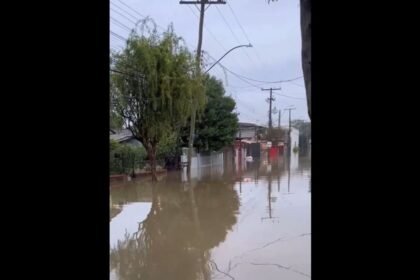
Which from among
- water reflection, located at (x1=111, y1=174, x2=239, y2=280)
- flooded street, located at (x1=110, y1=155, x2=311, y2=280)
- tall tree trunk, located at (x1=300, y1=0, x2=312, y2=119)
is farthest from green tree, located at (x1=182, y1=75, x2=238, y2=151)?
tall tree trunk, located at (x1=300, y1=0, x2=312, y2=119)

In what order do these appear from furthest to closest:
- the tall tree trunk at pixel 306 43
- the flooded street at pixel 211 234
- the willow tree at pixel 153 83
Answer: the willow tree at pixel 153 83 → the flooded street at pixel 211 234 → the tall tree trunk at pixel 306 43

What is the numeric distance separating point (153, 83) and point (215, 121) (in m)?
6.04

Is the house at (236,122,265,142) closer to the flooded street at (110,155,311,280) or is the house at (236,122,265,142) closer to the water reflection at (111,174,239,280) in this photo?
the flooded street at (110,155,311,280)

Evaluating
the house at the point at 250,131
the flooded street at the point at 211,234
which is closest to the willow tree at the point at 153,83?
the flooded street at the point at 211,234

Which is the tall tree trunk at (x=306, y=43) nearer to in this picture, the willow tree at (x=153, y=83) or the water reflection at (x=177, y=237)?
the water reflection at (x=177, y=237)

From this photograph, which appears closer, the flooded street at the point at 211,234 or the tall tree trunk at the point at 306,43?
the tall tree trunk at the point at 306,43

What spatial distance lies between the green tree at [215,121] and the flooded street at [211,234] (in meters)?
7.80

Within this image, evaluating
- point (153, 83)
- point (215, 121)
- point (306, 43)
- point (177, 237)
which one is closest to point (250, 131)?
point (215, 121)

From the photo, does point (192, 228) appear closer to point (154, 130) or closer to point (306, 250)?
point (306, 250)

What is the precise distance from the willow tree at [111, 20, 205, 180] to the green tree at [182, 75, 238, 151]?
479 centimetres

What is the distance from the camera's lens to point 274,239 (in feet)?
20.0

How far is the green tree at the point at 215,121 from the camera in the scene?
1969 centimetres
